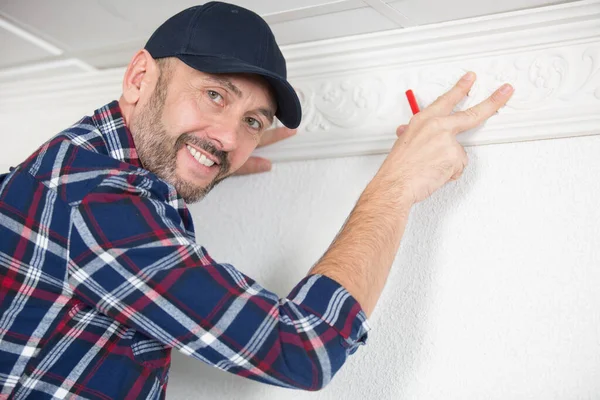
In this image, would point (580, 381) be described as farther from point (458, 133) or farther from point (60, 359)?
point (60, 359)

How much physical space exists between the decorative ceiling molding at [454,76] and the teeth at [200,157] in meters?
0.31

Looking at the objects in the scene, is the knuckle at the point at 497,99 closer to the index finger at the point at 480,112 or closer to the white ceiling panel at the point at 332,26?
the index finger at the point at 480,112

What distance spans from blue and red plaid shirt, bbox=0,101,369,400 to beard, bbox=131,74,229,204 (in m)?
0.14

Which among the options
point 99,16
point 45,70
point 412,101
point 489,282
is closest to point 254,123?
point 412,101

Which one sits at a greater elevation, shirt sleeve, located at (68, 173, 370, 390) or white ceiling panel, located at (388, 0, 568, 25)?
white ceiling panel, located at (388, 0, 568, 25)

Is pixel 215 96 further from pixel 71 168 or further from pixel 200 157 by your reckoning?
pixel 71 168

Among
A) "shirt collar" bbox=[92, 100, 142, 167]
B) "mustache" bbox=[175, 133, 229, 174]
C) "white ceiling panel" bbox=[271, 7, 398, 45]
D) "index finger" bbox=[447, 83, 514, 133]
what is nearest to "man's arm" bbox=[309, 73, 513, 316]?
"index finger" bbox=[447, 83, 514, 133]

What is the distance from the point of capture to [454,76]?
147 cm

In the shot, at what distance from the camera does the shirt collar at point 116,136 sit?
1341 millimetres

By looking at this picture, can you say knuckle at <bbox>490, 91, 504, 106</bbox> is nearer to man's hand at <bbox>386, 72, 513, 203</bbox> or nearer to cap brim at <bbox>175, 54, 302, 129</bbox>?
man's hand at <bbox>386, 72, 513, 203</bbox>

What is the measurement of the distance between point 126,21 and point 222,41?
37 cm

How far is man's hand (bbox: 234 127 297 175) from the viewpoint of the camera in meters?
1.70

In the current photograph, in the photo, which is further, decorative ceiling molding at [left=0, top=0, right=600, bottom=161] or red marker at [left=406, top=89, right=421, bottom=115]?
red marker at [left=406, top=89, right=421, bottom=115]

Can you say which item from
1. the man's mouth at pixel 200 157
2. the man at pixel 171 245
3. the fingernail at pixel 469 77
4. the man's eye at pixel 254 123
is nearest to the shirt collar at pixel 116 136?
the man at pixel 171 245
